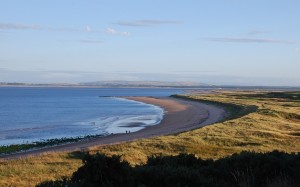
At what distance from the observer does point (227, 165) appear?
1338 centimetres

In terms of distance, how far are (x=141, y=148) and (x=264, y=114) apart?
34909 millimetres

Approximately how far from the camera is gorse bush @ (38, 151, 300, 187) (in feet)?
32.5

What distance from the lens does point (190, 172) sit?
1154 cm

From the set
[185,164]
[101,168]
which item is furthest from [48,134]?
[101,168]

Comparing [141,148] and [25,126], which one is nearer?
[141,148]

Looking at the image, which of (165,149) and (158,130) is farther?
(158,130)

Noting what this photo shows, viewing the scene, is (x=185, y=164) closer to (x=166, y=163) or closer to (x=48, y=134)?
(x=166, y=163)

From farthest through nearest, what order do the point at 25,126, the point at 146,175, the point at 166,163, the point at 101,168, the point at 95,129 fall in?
the point at 25,126 → the point at 95,129 → the point at 166,163 → the point at 146,175 → the point at 101,168

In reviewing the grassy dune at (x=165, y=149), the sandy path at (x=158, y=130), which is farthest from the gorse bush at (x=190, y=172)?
the sandy path at (x=158, y=130)

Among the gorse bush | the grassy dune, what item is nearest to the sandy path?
the grassy dune

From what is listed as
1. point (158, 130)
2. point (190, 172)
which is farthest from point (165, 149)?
point (158, 130)

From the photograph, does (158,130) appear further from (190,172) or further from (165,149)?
(190,172)

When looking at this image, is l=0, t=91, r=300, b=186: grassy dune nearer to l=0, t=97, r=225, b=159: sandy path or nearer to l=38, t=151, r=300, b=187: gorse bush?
l=0, t=97, r=225, b=159: sandy path

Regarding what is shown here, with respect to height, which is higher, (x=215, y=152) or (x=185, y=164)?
(x=185, y=164)
